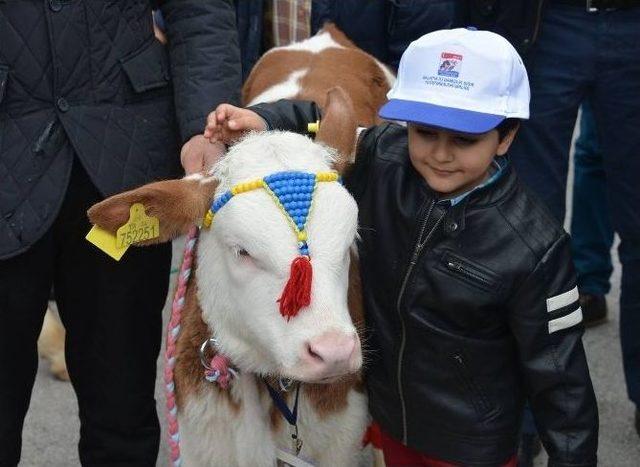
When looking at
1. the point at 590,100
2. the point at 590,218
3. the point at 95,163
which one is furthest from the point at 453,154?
the point at 590,218

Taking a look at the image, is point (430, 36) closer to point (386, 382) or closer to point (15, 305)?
point (386, 382)

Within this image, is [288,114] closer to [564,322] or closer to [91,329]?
[91,329]

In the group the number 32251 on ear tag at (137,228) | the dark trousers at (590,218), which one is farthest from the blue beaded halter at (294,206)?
the dark trousers at (590,218)

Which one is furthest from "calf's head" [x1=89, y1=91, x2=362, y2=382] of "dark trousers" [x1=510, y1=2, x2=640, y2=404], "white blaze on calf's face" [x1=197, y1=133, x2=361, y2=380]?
"dark trousers" [x1=510, y1=2, x2=640, y2=404]

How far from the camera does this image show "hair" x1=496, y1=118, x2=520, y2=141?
227 centimetres

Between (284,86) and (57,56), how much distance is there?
3.89 feet

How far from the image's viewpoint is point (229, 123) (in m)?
2.36

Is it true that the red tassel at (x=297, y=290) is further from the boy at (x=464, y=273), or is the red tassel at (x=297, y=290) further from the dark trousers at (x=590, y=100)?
the dark trousers at (x=590, y=100)

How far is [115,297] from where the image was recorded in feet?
8.51

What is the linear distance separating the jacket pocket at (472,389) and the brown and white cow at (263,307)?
0.29 m

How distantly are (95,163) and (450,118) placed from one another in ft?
2.96

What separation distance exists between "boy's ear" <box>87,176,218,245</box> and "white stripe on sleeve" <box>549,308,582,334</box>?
2.90 feet

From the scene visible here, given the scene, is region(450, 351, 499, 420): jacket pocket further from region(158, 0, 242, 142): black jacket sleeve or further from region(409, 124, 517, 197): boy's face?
region(158, 0, 242, 142): black jacket sleeve

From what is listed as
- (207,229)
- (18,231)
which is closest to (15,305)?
(18,231)
